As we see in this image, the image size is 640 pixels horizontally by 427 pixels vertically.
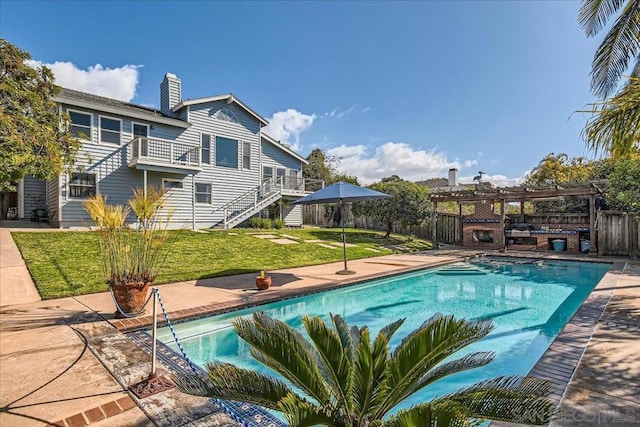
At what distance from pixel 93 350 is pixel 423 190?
18.0 meters

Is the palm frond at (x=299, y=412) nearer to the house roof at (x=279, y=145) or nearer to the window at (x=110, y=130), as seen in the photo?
the window at (x=110, y=130)

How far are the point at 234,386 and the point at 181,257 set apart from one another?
9.44m

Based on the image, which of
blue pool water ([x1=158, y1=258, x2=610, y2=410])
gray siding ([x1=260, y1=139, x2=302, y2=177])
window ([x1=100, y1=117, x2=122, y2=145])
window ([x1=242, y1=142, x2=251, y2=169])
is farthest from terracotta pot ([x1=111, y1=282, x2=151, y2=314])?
gray siding ([x1=260, y1=139, x2=302, y2=177])

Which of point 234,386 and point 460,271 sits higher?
point 234,386

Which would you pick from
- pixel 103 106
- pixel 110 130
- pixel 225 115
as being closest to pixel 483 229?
pixel 225 115

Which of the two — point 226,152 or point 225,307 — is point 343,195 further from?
point 226,152

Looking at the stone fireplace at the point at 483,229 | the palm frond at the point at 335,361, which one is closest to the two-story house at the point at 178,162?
the stone fireplace at the point at 483,229

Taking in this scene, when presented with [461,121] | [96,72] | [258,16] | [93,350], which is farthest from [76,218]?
[461,121]

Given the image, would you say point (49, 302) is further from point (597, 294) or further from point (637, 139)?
point (597, 294)

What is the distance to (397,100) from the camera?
18219 millimetres

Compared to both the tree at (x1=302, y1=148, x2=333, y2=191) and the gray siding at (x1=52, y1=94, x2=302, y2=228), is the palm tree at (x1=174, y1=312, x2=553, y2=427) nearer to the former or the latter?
the gray siding at (x1=52, y1=94, x2=302, y2=228)

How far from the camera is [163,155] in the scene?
16.3m

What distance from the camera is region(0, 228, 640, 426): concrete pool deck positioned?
2.77m

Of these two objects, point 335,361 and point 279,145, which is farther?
point 279,145
